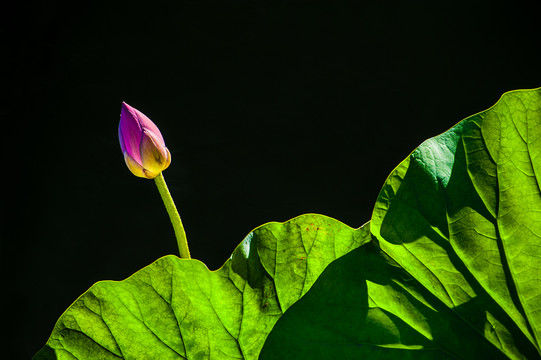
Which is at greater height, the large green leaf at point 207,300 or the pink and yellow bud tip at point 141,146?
the pink and yellow bud tip at point 141,146

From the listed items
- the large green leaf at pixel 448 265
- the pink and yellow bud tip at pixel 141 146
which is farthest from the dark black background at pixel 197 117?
the large green leaf at pixel 448 265

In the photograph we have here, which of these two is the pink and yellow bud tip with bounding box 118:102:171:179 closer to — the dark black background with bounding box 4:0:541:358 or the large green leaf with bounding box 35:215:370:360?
the large green leaf with bounding box 35:215:370:360

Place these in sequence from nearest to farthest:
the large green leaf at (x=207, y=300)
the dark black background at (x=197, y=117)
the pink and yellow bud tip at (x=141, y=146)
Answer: the large green leaf at (x=207, y=300) → the pink and yellow bud tip at (x=141, y=146) → the dark black background at (x=197, y=117)

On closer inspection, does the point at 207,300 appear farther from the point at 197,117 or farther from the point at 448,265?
the point at 197,117

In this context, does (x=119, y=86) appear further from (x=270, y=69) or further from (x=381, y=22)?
(x=381, y=22)

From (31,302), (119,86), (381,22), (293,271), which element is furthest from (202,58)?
(293,271)

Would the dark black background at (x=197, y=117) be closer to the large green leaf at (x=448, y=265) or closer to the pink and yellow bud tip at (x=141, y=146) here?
the pink and yellow bud tip at (x=141, y=146)
